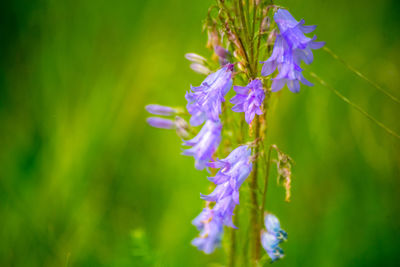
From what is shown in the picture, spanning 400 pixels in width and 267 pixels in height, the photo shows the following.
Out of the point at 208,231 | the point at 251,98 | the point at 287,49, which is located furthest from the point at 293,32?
the point at 208,231

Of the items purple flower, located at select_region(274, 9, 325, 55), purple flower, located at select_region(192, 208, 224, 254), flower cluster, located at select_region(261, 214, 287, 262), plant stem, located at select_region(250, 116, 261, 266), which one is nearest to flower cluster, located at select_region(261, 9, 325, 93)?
purple flower, located at select_region(274, 9, 325, 55)

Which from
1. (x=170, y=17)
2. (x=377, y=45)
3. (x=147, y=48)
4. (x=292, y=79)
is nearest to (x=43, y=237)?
(x=292, y=79)

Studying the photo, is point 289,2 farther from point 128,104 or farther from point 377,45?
point 128,104

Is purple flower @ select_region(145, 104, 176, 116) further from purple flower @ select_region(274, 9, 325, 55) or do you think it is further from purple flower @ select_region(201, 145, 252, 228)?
purple flower @ select_region(274, 9, 325, 55)

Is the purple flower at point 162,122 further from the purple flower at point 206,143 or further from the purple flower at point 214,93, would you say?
the purple flower at point 214,93

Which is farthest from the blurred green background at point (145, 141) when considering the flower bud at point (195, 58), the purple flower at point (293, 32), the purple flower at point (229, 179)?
the purple flower at point (293, 32)

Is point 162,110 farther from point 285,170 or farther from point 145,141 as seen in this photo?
point 145,141
